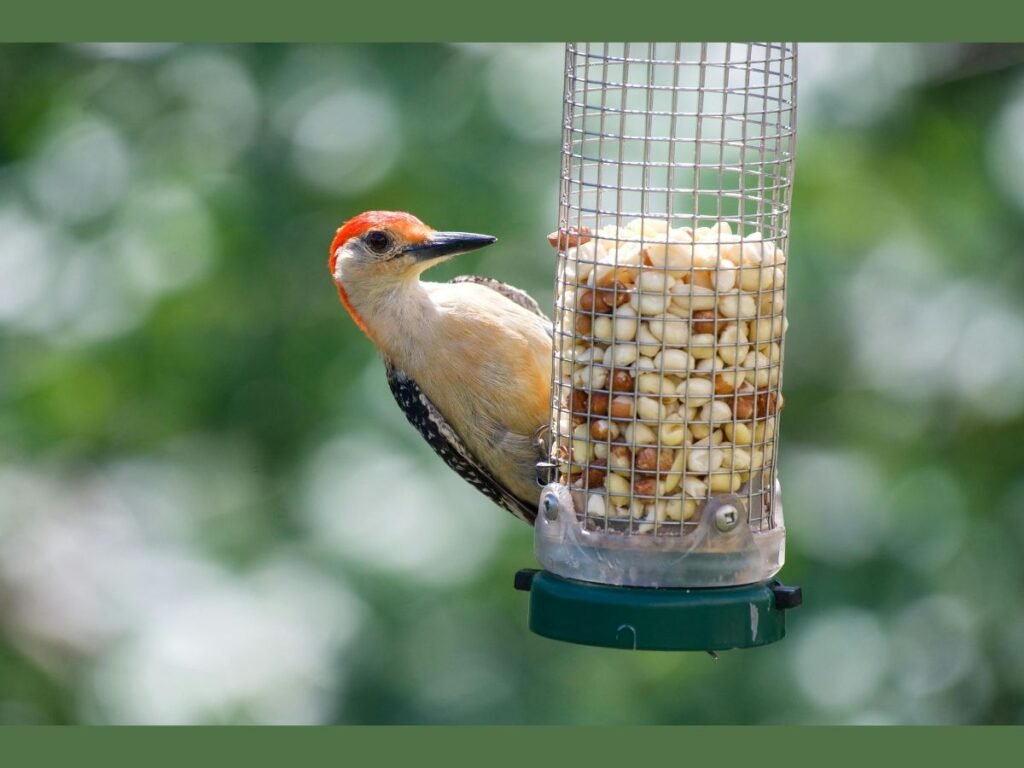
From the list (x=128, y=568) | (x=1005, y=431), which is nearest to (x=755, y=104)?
(x=1005, y=431)

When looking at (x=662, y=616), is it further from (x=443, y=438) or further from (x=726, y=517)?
(x=443, y=438)

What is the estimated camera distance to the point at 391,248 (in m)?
6.61

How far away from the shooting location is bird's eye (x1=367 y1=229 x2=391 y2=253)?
21.7 ft

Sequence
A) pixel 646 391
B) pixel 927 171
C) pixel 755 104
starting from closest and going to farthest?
pixel 646 391, pixel 755 104, pixel 927 171

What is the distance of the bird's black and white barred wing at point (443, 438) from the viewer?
6793 mm

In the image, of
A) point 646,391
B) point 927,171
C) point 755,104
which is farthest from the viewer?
point 927,171

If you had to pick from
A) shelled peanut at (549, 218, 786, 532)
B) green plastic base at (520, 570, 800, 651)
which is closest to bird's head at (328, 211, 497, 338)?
shelled peanut at (549, 218, 786, 532)

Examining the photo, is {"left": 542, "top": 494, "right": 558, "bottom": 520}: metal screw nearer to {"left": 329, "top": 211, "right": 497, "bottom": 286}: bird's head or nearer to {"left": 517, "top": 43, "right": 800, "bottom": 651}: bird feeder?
{"left": 517, "top": 43, "right": 800, "bottom": 651}: bird feeder

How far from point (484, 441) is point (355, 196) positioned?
3758 mm

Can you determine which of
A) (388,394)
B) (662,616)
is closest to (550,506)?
(662,616)

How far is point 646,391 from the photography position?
541cm

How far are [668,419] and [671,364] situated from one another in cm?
19

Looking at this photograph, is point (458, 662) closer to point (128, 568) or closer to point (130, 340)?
point (128, 568)

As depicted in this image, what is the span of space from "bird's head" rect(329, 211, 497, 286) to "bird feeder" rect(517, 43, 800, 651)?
41.0 inches
